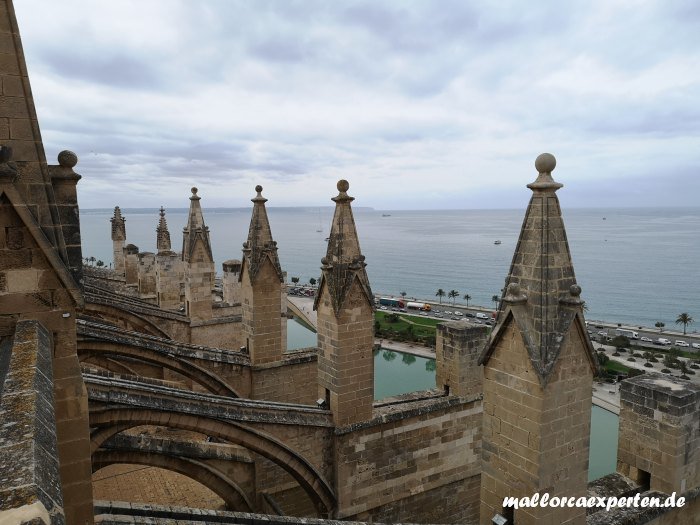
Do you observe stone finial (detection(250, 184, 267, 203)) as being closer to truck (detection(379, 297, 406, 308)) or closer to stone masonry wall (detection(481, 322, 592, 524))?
stone masonry wall (detection(481, 322, 592, 524))

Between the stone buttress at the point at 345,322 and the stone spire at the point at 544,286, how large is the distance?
402 cm

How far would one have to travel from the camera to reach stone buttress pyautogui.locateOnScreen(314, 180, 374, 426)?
1034 centimetres

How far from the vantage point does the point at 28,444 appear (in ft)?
8.70

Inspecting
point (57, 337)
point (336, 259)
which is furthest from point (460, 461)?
point (57, 337)

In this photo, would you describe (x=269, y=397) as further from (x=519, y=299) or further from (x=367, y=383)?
(x=519, y=299)

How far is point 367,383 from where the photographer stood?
35.4ft

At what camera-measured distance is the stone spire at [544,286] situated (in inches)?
270

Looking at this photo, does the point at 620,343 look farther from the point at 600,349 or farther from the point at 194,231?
the point at 194,231

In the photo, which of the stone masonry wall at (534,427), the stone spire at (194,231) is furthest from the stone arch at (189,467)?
the stone spire at (194,231)

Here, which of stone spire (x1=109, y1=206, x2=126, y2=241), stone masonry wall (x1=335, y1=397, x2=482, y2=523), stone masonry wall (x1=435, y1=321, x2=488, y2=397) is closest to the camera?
stone masonry wall (x1=335, y1=397, x2=482, y2=523)

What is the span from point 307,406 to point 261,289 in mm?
4113

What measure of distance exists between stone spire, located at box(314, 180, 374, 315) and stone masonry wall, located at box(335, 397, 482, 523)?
2.96 metres

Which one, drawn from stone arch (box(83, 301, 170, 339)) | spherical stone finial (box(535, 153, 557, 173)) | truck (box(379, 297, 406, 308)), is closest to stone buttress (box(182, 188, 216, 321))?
stone arch (box(83, 301, 170, 339))

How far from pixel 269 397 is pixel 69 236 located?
958 centimetres
